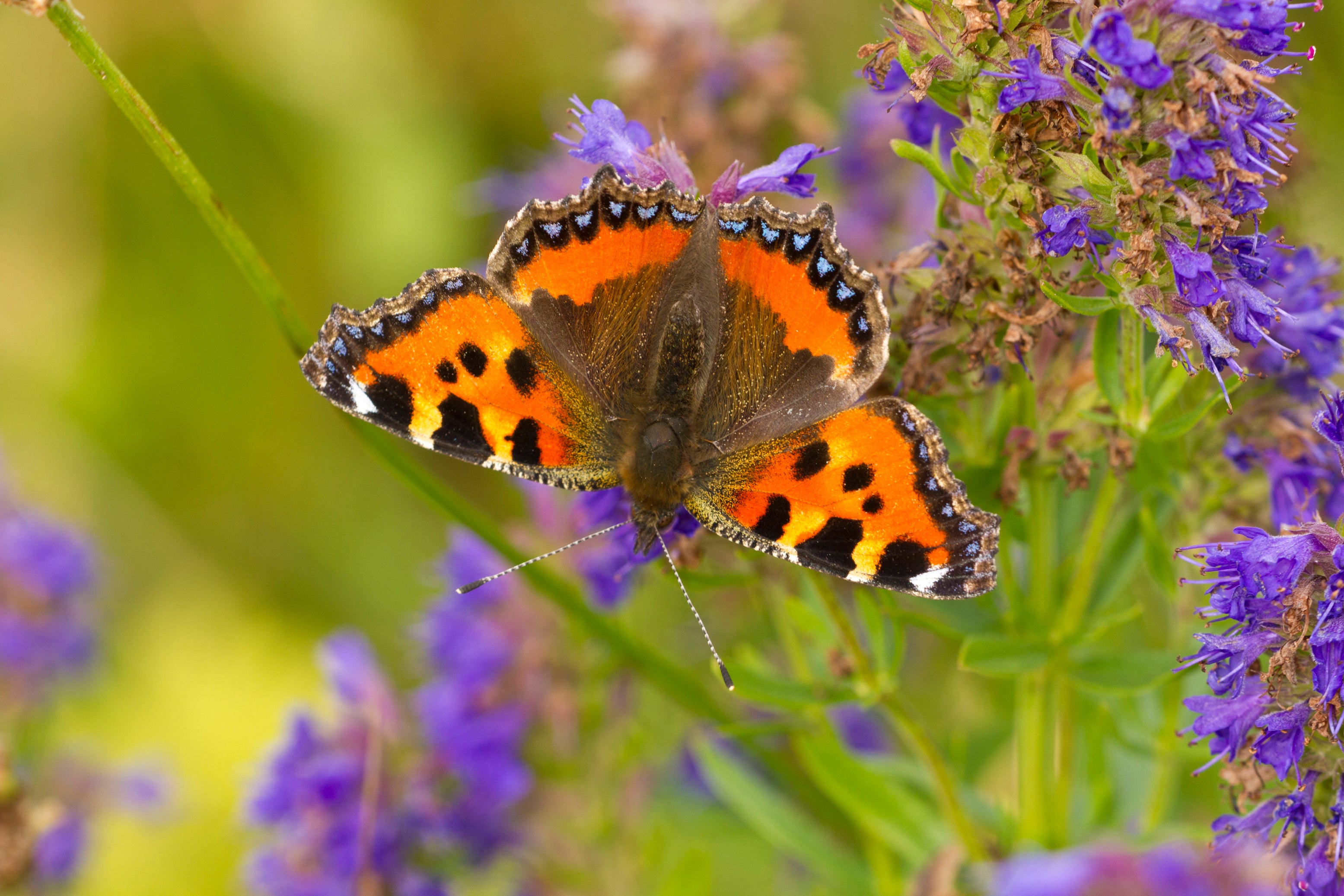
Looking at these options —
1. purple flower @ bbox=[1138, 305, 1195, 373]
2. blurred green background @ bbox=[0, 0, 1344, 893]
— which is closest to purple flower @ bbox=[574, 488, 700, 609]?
purple flower @ bbox=[1138, 305, 1195, 373]

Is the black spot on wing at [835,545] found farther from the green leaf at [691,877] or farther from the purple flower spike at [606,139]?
the green leaf at [691,877]

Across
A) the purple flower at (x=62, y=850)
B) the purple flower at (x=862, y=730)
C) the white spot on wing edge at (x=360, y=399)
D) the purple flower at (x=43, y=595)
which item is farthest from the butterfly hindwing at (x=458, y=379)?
the purple flower at (x=43, y=595)

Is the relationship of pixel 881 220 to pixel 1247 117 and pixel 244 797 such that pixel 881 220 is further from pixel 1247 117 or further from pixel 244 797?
pixel 244 797

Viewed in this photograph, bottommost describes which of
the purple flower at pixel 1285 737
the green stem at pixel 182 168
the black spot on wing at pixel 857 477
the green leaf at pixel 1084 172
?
the purple flower at pixel 1285 737

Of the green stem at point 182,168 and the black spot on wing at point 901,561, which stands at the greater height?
the green stem at point 182,168

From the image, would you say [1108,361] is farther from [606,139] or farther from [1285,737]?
[606,139]

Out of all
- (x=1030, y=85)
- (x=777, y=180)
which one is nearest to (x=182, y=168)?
(x=777, y=180)

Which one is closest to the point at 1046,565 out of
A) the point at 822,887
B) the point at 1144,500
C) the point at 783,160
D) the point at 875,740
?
the point at 1144,500
